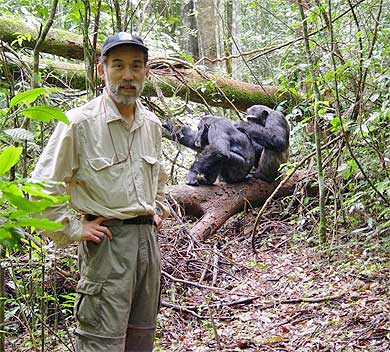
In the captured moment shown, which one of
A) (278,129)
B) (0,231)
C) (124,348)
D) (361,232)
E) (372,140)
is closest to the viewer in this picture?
(0,231)

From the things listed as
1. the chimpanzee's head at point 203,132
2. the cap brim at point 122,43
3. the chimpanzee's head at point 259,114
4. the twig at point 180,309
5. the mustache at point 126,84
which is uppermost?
the cap brim at point 122,43

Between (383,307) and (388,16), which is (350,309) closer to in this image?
(383,307)

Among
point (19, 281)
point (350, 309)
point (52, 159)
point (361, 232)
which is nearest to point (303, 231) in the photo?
point (361, 232)

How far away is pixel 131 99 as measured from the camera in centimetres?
310

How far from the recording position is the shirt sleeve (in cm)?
290

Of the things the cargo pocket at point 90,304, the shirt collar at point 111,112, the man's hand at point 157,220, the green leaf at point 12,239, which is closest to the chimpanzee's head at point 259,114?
the man's hand at point 157,220

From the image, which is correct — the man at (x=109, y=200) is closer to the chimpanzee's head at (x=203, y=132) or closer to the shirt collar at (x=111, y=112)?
the shirt collar at (x=111, y=112)

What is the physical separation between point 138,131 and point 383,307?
2400 mm

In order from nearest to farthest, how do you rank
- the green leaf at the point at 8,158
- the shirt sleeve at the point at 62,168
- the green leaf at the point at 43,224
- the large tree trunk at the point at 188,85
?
the green leaf at the point at 43,224
the green leaf at the point at 8,158
the shirt sleeve at the point at 62,168
the large tree trunk at the point at 188,85

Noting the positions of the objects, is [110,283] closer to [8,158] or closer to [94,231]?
[94,231]

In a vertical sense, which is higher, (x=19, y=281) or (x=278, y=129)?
(x=278, y=129)

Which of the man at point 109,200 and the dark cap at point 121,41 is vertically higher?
the dark cap at point 121,41

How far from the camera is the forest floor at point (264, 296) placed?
13.8ft

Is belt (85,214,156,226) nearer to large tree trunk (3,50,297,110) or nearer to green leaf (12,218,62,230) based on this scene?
green leaf (12,218,62,230)
